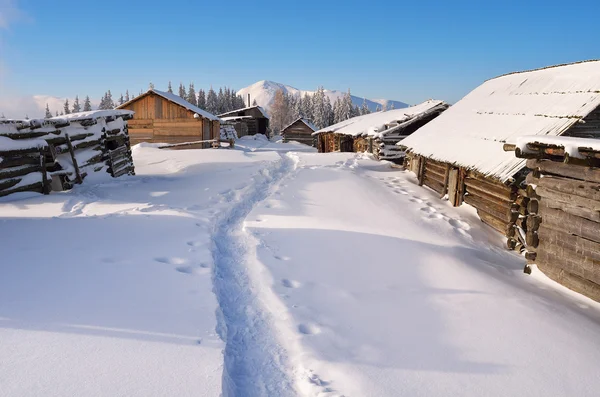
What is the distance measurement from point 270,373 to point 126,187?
9.60 meters

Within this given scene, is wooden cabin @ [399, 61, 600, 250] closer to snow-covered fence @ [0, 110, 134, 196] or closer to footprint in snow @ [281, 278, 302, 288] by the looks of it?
footprint in snow @ [281, 278, 302, 288]

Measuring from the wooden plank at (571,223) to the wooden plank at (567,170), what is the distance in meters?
0.64

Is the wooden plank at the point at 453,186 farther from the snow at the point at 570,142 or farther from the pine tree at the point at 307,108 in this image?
the pine tree at the point at 307,108

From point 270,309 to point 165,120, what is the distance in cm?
2718

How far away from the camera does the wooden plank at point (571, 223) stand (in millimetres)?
5656

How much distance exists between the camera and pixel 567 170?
20.2ft

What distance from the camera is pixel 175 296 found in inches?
188

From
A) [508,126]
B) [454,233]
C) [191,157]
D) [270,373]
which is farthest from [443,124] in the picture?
[270,373]

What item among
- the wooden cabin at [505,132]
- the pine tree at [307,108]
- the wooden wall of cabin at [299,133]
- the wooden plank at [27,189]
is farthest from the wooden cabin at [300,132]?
the wooden plank at [27,189]

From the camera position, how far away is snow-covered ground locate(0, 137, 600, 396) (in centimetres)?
349

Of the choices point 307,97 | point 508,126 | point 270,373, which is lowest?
point 270,373

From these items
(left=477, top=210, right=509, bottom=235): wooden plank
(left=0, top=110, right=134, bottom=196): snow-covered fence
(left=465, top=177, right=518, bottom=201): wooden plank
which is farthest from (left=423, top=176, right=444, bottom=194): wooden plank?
(left=0, top=110, right=134, bottom=196): snow-covered fence

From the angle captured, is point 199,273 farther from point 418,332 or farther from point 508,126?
point 508,126

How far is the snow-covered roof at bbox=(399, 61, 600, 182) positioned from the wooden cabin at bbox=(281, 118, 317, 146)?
4113 centimetres
